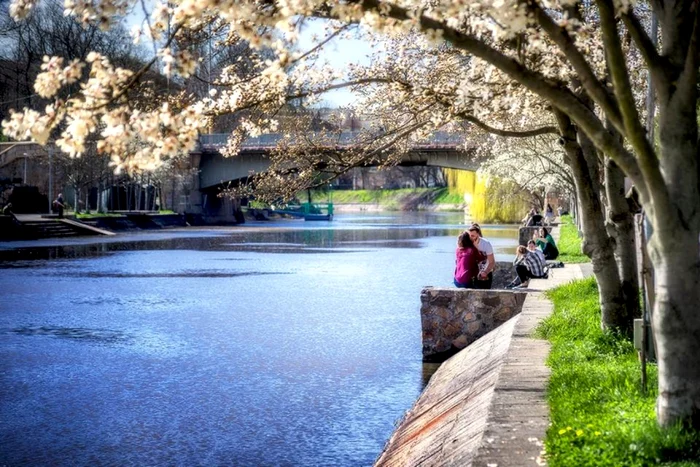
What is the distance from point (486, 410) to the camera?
27.6 ft

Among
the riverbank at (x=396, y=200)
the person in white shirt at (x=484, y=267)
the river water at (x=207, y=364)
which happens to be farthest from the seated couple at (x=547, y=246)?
the riverbank at (x=396, y=200)

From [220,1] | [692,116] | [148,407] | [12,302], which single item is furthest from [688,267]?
[12,302]

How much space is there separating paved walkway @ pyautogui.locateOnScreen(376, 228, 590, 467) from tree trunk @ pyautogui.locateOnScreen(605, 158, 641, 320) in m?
1.31

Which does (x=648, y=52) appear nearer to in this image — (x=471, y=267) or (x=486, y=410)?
(x=486, y=410)

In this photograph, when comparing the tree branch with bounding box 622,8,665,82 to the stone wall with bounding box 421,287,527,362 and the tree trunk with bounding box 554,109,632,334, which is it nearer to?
the tree trunk with bounding box 554,109,632,334

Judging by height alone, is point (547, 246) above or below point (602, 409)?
above

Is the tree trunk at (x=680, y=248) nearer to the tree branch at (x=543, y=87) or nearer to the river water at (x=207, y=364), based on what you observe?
the tree branch at (x=543, y=87)

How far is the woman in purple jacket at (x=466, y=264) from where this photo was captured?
18.4 meters

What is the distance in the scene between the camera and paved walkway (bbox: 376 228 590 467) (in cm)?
725

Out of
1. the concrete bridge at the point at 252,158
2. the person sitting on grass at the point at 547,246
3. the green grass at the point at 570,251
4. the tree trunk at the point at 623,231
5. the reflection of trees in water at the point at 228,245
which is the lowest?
the reflection of trees in water at the point at 228,245

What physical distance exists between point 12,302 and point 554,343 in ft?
52.3

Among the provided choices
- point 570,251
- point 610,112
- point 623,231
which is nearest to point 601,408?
point 610,112

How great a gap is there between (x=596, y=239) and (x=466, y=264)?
5931 mm

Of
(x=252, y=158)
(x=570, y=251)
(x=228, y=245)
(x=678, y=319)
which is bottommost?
(x=228, y=245)
